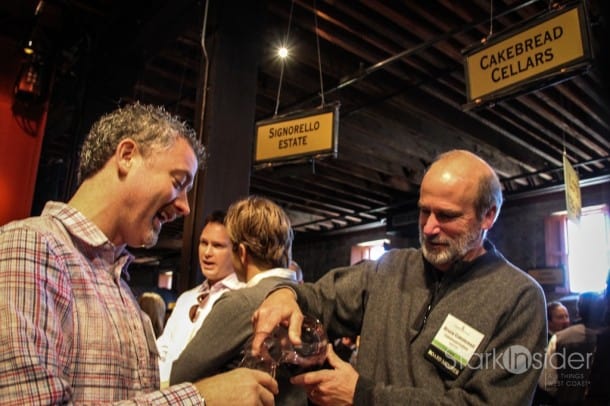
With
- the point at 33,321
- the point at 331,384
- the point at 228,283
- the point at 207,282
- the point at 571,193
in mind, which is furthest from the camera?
the point at 571,193

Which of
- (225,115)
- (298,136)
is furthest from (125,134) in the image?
(298,136)

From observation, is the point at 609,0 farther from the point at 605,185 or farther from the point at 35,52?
the point at 605,185

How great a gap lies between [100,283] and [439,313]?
1.00m

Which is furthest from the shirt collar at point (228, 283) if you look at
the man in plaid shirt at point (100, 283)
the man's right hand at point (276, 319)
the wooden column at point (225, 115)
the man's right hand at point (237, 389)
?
the man's right hand at point (237, 389)

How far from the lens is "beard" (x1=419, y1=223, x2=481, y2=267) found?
1606 millimetres

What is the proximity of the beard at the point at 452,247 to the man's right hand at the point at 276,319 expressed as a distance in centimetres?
51

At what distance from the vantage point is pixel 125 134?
48.6 inches

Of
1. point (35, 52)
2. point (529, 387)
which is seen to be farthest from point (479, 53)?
point (35, 52)

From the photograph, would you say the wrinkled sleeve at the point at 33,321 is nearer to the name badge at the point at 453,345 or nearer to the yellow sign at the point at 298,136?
the name badge at the point at 453,345

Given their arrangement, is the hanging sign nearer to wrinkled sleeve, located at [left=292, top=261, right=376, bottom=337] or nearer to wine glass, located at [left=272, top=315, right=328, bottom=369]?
wrinkled sleeve, located at [left=292, top=261, right=376, bottom=337]

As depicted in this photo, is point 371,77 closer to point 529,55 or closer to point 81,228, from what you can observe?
point 529,55

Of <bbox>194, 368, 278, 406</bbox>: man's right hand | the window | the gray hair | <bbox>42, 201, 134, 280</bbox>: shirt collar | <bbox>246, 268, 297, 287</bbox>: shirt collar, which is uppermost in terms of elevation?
the window

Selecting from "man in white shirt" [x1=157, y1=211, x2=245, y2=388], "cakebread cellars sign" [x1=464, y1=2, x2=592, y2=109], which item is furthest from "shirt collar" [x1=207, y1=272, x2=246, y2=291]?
"cakebread cellars sign" [x1=464, y1=2, x2=592, y2=109]

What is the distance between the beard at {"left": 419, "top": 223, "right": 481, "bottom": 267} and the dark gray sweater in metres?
0.04
